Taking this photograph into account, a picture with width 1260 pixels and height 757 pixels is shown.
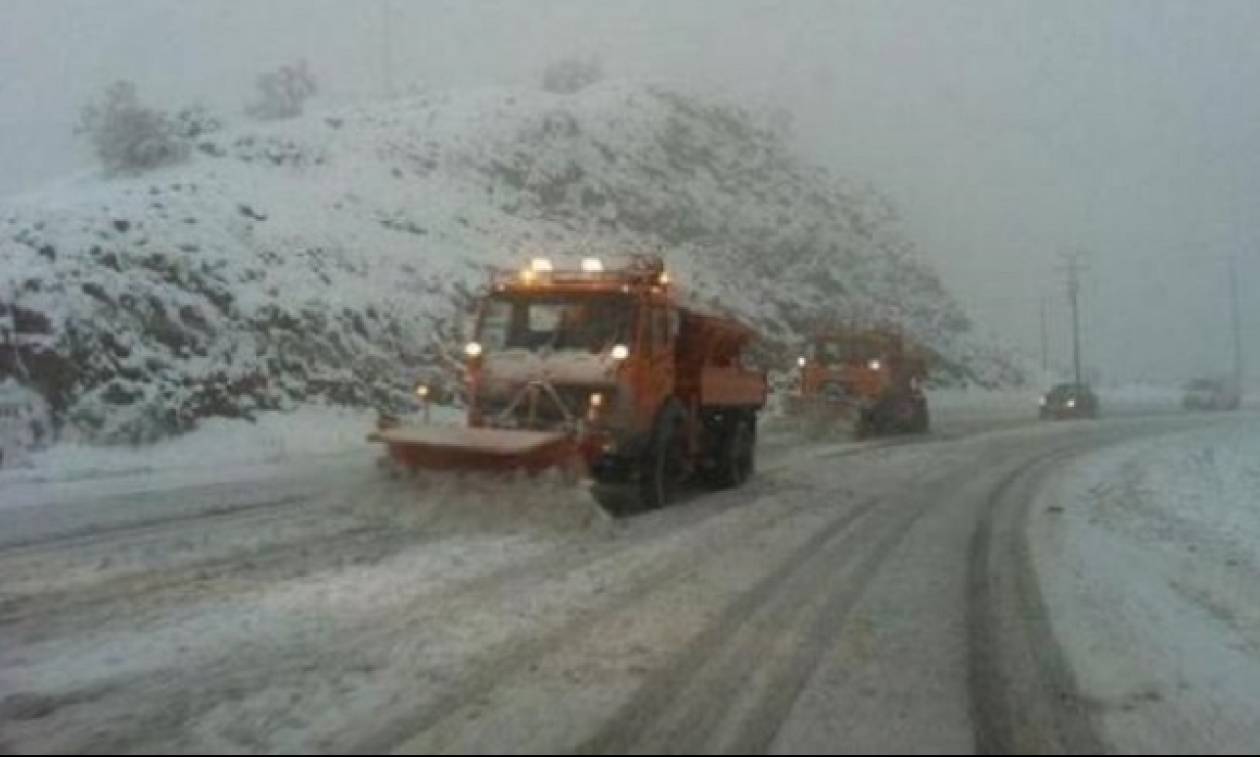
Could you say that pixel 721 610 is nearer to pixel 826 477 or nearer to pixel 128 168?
pixel 826 477

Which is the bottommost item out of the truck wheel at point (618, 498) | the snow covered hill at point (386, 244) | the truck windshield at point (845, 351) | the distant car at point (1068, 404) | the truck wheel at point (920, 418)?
the truck wheel at point (618, 498)

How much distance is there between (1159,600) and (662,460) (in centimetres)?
756

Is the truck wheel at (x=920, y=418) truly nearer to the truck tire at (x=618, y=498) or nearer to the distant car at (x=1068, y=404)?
the distant car at (x=1068, y=404)

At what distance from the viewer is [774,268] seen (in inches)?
2879

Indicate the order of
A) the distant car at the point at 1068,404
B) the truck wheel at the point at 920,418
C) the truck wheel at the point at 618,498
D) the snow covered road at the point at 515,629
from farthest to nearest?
the distant car at the point at 1068,404, the truck wheel at the point at 920,418, the truck wheel at the point at 618,498, the snow covered road at the point at 515,629

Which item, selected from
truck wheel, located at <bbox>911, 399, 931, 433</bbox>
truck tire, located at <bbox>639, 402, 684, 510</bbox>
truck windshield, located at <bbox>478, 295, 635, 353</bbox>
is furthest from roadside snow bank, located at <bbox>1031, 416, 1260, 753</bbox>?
truck wheel, located at <bbox>911, 399, 931, 433</bbox>

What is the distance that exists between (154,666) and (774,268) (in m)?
65.2

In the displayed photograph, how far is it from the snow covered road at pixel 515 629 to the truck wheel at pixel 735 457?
3519 mm

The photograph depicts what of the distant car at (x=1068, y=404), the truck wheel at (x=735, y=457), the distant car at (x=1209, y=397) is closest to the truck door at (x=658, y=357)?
the truck wheel at (x=735, y=457)

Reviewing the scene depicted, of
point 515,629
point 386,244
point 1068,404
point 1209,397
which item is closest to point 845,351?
point 386,244

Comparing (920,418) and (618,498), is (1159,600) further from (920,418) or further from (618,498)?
(920,418)

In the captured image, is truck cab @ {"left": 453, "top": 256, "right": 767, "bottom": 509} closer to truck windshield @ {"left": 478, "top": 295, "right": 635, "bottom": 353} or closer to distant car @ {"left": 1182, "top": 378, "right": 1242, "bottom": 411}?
truck windshield @ {"left": 478, "top": 295, "right": 635, "bottom": 353}

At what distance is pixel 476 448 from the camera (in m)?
15.7

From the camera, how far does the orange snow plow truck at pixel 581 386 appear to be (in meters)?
16.1
